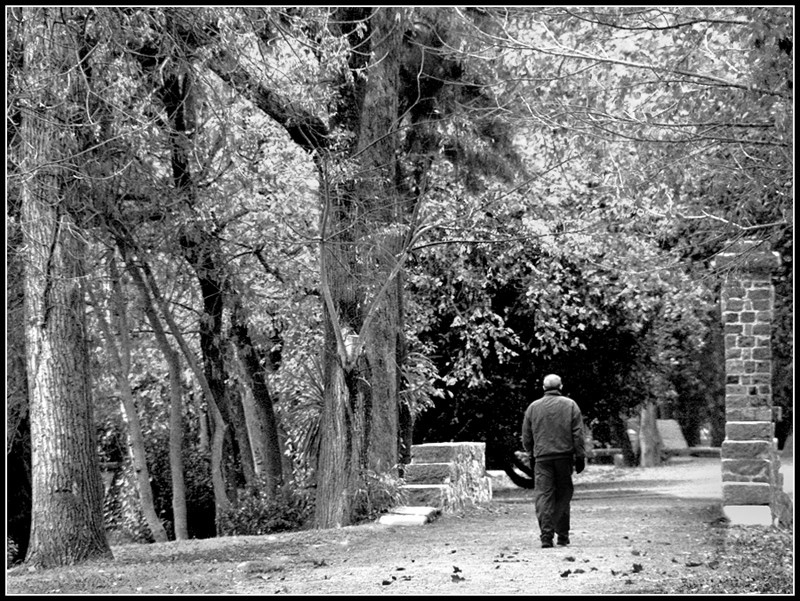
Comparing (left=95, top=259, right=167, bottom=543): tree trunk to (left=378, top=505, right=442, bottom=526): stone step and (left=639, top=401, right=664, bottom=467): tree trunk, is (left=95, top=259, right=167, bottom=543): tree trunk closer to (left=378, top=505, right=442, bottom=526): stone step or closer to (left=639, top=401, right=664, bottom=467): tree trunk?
(left=378, top=505, right=442, bottom=526): stone step

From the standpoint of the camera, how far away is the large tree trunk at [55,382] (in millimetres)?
11227

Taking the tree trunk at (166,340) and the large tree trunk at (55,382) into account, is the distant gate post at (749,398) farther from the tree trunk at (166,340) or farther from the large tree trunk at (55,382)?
the tree trunk at (166,340)

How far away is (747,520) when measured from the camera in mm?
14055

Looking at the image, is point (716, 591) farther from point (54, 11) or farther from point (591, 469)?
point (591, 469)

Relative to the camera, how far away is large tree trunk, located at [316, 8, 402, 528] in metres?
14.9

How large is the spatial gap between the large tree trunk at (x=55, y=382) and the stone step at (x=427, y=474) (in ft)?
21.5

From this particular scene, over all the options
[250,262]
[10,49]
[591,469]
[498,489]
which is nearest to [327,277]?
[250,262]

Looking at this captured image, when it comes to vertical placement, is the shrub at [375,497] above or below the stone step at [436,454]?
below

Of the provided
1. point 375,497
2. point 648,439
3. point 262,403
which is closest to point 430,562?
point 375,497

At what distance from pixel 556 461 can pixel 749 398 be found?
3834 millimetres

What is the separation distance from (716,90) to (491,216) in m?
10.0

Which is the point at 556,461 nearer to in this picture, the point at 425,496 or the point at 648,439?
the point at 425,496

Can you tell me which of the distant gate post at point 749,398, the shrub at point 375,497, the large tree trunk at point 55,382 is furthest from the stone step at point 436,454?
the large tree trunk at point 55,382

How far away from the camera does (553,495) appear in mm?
11453
